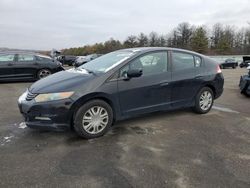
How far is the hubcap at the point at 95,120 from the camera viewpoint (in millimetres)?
4504

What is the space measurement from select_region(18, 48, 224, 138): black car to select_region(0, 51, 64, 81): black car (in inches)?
283

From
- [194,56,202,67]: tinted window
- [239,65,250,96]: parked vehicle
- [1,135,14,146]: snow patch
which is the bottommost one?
[1,135,14,146]: snow patch

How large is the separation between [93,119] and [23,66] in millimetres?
8418

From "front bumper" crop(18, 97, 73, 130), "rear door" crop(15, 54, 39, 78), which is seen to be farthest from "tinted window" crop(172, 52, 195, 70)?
"rear door" crop(15, 54, 39, 78)

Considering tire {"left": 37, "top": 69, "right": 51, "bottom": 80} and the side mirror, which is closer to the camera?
the side mirror

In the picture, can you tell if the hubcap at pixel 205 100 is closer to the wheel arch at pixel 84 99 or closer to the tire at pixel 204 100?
the tire at pixel 204 100

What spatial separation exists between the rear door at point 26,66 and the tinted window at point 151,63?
8037 millimetres

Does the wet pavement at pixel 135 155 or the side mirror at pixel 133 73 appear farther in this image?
the side mirror at pixel 133 73

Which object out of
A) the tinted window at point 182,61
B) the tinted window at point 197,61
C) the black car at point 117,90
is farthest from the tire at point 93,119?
the tinted window at point 197,61

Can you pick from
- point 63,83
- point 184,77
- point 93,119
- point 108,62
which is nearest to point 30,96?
point 63,83

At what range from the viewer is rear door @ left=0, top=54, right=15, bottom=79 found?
38.2ft

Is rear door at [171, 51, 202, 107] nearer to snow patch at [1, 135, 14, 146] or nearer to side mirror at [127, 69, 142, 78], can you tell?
side mirror at [127, 69, 142, 78]

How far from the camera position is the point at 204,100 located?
6250 mm

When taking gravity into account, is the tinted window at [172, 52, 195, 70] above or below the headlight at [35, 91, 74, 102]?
above
